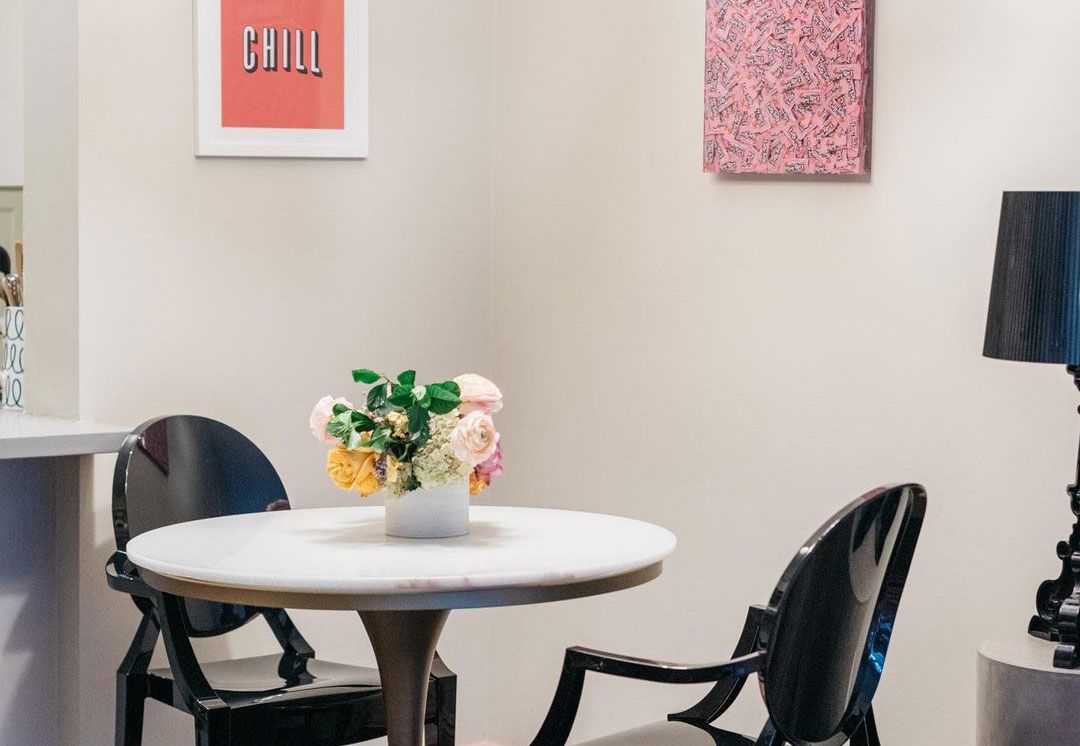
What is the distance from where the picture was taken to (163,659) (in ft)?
10.6

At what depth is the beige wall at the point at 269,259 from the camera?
3.11m

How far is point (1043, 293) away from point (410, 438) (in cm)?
103

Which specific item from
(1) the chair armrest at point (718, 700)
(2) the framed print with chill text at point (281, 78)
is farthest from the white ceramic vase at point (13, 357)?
(1) the chair armrest at point (718, 700)

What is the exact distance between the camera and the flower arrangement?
2.28 m

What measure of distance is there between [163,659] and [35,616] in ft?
1.01

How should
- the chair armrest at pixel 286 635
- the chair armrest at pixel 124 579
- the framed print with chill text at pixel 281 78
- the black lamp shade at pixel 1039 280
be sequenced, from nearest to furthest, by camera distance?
the black lamp shade at pixel 1039 280, the chair armrest at pixel 124 579, the chair armrest at pixel 286 635, the framed print with chill text at pixel 281 78

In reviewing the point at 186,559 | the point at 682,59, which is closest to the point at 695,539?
the point at 682,59

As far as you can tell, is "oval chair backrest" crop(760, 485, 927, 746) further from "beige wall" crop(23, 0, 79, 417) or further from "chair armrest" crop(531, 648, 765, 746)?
"beige wall" crop(23, 0, 79, 417)

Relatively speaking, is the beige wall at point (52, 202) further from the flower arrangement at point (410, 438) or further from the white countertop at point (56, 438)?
the flower arrangement at point (410, 438)

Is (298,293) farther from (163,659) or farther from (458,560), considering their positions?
(458,560)

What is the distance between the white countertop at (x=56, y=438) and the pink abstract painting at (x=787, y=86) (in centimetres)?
144

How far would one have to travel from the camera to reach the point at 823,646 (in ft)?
6.75

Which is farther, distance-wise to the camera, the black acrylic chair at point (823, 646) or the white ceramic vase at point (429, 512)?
the white ceramic vase at point (429, 512)

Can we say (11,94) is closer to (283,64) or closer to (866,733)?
(283,64)
